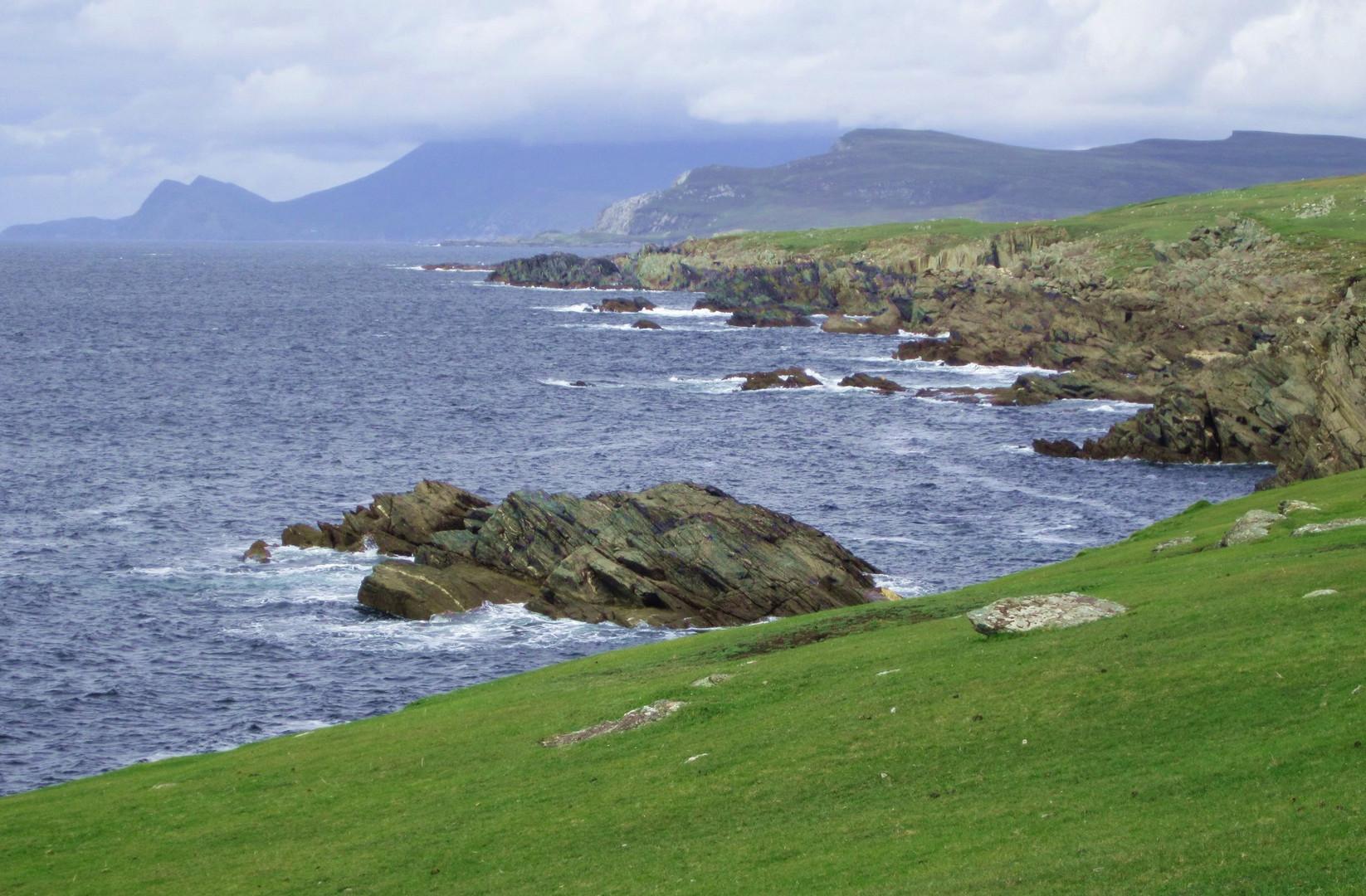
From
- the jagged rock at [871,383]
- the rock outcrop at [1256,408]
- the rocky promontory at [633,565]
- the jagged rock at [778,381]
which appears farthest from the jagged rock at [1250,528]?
the jagged rock at [778,381]

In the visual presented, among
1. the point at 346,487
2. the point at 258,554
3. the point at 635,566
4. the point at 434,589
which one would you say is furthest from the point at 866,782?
the point at 346,487

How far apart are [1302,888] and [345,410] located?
11340 cm

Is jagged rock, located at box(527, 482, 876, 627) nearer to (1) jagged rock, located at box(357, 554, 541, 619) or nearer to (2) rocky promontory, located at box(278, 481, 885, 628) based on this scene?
(2) rocky promontory, located at box(278, 481, 885, 628)

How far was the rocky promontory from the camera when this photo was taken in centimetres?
6091

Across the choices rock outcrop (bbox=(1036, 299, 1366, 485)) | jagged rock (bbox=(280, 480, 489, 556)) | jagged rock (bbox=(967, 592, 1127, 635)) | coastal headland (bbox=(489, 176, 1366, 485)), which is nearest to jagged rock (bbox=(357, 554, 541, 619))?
jagged rock (bbox=(280, 480, 489, 556))

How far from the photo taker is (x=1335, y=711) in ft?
78.4

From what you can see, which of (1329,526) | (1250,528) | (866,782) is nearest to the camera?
(866,782)

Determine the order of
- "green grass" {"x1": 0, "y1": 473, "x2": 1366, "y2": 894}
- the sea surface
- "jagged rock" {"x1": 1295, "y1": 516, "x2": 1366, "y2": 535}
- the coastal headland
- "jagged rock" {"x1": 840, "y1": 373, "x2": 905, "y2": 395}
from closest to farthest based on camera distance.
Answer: "green grass" {"x1": 0, "y1": 473, "x2": 1366, "y2": 894}, "jagged rock" {"x1": 1295, "y1": 516, "x2": 1366, "y2": 535}, the sea surface, the coastal headland, "jagged rock" {"x1": 840, "y1": 373, "x2": 905, "y2": 395}

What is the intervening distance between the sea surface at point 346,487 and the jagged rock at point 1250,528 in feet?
62.0

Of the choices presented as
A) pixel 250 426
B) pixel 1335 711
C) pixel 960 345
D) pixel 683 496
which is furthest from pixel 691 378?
pixel 1335 711

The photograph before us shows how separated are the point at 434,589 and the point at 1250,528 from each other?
119 feet

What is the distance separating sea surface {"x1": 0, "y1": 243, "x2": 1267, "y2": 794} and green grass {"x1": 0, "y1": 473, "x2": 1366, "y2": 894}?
12368 mm

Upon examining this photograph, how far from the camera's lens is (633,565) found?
206ft

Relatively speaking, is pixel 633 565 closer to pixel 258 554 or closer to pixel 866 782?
pixel 258 554
